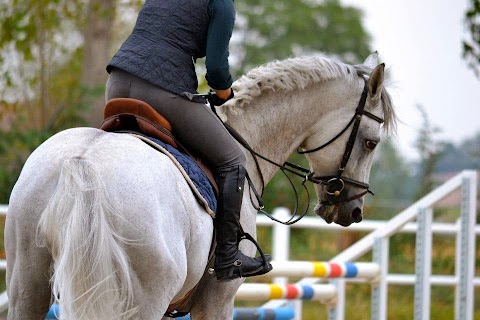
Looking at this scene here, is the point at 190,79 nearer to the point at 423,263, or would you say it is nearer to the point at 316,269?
the point at 316,269

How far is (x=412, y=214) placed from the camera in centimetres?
766

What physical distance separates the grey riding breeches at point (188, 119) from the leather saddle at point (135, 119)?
76mm

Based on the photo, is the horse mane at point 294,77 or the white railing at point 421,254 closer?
the horse mane at point 294,77

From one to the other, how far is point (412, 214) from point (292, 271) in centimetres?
139

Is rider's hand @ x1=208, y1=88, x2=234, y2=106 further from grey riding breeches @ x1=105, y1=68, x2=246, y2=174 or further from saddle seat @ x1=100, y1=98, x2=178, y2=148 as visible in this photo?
saddle seat @ x1=100, y1=98, x2=178, y2=148

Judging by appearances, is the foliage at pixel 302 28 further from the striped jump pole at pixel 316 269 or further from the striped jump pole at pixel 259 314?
the striped jump pole at pixel 259 314

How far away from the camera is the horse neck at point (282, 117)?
521cm

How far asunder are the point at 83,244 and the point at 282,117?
200cm

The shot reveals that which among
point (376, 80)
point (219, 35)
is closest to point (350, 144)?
point (376, 80)

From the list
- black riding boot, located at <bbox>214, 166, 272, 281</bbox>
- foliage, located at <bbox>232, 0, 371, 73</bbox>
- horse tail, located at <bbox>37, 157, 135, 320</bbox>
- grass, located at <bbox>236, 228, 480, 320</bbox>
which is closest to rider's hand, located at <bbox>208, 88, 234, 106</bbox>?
black riding boot, located at <bbox>214, 166, 272, 281</bbox>

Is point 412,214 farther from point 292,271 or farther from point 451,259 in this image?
point 451,259

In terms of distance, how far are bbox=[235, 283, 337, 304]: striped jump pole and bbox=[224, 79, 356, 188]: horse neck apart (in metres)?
1.50

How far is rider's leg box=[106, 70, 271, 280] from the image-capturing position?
14.6ft

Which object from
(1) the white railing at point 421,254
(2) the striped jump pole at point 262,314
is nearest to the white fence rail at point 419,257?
(1) the white railing at point 421,254
